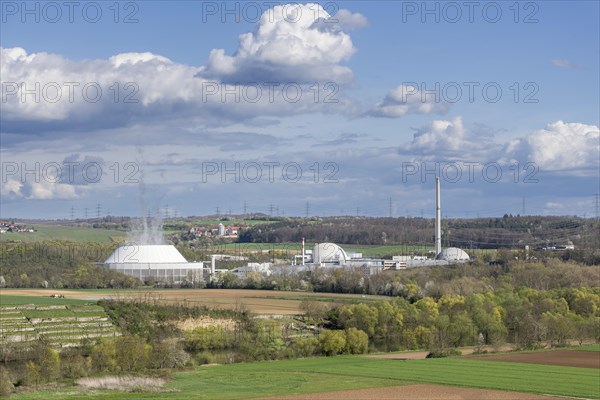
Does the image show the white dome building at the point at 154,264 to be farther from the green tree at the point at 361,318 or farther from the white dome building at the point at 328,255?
the green tree at the point at 361,318

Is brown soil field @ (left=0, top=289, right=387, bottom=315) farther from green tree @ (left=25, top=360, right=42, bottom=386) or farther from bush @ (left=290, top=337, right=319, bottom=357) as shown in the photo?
green tree @ (left=25, top=360, right=42, bottom=386)

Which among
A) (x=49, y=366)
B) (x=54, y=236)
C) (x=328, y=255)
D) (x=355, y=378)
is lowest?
(x=355, y=378)

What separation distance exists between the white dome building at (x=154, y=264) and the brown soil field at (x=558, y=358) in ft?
241

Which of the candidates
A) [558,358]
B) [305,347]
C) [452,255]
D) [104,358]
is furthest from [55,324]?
[452,255]

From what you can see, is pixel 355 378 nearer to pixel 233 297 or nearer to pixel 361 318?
pixel 361 318

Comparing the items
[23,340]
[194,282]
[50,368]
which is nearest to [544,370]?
[50,368]

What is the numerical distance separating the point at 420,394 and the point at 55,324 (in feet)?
132

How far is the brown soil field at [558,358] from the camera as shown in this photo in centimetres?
5551

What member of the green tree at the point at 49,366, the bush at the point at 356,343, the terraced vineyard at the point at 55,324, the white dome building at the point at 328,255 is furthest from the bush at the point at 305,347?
the white dome building at the point at 328,255

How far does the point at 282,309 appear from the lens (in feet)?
291

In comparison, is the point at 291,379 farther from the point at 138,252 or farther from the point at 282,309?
the point at 138,252

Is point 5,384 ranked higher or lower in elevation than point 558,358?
higher

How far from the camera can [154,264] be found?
136500 mm

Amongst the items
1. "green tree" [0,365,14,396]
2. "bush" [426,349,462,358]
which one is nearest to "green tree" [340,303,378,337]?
"bush" [426,349,462,358]
